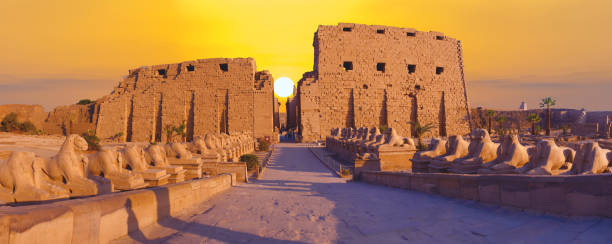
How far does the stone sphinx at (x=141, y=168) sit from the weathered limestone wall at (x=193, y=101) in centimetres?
2347

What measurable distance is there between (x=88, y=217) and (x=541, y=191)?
14.3 feet

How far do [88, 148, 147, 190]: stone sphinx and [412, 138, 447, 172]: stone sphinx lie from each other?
7.20 m

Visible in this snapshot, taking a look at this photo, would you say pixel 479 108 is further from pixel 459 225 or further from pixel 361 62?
pixel 459 225

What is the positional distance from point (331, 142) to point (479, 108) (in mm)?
34885

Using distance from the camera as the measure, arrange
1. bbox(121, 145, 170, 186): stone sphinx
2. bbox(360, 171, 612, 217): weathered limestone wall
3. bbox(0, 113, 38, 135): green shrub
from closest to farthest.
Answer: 1. bbox(360, 171, 612, 217): weathered limestone wall
2. bbox(121, 145, 170, 186): stone sphinx
3. bbox(0, 113, 38, 135): green shrub

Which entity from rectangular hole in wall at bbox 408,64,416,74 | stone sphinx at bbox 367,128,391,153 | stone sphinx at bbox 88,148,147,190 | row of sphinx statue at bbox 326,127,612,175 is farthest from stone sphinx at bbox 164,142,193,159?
rectangular hole in wall at bbox 408,64,416,74

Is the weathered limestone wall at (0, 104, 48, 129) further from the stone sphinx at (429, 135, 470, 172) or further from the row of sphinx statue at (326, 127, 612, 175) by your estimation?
the stone sphinx at (429, 135, 470, 172)

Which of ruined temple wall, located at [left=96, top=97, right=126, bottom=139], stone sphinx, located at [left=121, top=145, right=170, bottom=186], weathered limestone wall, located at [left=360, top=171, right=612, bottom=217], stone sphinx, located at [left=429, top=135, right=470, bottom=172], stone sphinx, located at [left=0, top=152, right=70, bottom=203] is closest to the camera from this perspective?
weathered limestone wall, located at [left=360, top=171, right=612, bottom=217]

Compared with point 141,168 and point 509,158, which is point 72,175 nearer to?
point 141,168

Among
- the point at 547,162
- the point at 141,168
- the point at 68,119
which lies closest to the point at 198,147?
the point at 141,168

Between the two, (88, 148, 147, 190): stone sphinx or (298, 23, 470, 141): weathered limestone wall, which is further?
(298, 23, 470, 141): weathered limestone wall

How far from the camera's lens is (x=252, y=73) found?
30.9 m

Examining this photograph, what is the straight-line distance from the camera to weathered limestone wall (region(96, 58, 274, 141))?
1199 inches

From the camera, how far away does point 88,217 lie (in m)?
2.38
